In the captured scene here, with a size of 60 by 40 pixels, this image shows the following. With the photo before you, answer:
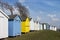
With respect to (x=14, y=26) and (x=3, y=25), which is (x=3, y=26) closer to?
(x=3, y=25)

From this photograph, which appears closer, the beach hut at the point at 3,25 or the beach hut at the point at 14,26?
the beach hut at the point at 3,25

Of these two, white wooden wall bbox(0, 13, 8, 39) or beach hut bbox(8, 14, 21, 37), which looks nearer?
white wooden wall bbox(0, 13, 8, 39)

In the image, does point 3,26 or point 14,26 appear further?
point 14,26

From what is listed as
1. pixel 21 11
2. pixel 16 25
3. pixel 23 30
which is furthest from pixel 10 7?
pixel 16 25

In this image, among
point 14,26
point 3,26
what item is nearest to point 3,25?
point 3,26

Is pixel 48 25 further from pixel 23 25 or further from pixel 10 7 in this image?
pixel 23 25

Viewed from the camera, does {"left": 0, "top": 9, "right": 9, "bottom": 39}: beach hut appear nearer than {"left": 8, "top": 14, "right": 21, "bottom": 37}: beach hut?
Yes

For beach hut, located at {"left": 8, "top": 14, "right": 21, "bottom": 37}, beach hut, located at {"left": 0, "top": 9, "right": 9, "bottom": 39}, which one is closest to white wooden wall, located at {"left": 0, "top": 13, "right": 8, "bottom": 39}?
beach hut, located at {"left": 0, "top": 9, "right": 9, "bottom": 39}

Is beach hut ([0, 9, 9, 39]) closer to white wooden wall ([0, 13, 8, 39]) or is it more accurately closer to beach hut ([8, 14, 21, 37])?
white wooden wall ([0, 13, 8, 39])

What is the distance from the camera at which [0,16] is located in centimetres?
2744

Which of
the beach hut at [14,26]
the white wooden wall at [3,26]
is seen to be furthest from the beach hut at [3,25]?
the beach hut at [14,26]

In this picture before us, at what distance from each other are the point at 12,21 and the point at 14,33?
205 cm

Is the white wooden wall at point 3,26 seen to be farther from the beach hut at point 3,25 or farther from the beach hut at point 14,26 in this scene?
the beach hut at point 14,26

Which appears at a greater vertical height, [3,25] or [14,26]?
[3,25]
